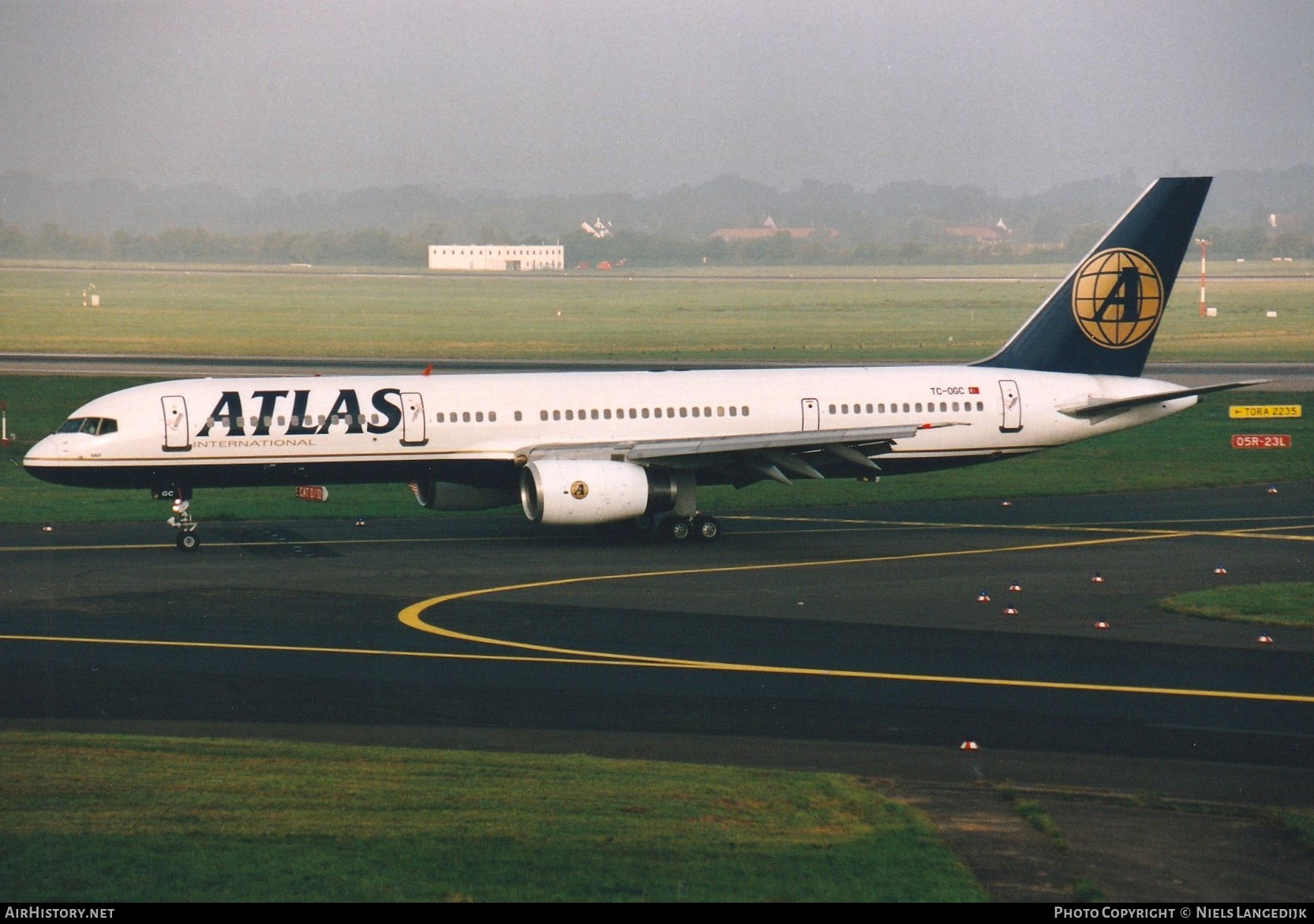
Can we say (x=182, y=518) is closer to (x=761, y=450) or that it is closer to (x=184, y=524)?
(x=184, y=524)

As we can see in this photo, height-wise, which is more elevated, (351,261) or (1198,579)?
(351,261)

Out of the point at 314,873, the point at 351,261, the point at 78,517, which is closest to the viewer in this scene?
the point at 314,873

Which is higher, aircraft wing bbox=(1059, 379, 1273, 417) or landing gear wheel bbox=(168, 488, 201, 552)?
aircraft wing bbox=(1059, 379, 1273, 417)

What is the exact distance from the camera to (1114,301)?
40.7 m

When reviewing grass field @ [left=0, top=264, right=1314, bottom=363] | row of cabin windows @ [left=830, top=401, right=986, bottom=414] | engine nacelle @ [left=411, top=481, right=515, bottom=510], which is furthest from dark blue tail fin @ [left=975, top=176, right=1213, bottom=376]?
grass field @ [left=0, top=264, right=1314, bottom=363]

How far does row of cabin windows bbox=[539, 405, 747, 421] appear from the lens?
120 ft

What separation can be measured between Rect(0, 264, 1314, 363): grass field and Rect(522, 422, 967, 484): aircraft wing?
49298mm

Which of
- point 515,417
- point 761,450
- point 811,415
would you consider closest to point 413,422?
point 515,417

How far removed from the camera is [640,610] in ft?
90.3

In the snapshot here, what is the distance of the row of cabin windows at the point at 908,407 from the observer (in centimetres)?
3834

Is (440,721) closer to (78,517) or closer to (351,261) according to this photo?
(78,517)

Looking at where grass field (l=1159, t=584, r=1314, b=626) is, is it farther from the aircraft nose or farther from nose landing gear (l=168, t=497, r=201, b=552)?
the aircraft nose
